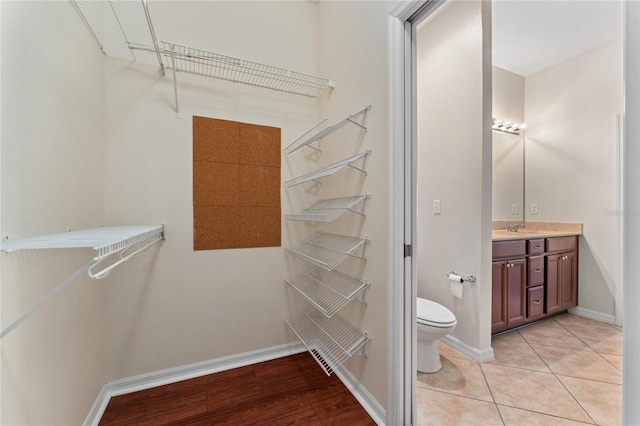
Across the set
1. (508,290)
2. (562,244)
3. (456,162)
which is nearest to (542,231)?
(562,244)

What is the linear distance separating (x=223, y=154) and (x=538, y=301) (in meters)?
3.13

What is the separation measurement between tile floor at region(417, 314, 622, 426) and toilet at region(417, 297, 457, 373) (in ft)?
0.23

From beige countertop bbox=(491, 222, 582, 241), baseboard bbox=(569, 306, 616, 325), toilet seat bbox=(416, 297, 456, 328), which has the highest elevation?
A: beige countertop bbox=(491, 222, 582, 241)

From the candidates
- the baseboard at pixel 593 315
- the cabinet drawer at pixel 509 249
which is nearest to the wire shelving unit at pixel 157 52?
the cabinet drawer at pixel 509 249

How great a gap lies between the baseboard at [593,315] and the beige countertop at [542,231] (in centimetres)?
79

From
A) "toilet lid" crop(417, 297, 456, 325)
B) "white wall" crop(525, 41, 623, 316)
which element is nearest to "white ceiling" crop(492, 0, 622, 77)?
"white wall" crop(525, 41, 623, 316)

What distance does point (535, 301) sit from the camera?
2443 mm

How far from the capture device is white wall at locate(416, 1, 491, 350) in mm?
1954

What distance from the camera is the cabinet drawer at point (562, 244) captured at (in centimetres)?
250

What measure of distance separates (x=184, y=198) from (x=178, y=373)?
120 cm

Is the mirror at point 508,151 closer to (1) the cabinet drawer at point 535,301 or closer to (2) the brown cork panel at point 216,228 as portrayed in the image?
(1) the cabinet drawer at point 535,301

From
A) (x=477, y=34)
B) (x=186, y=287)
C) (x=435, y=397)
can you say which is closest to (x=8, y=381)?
(x=186, y=287)

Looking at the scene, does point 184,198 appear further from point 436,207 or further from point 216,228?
point 436,207

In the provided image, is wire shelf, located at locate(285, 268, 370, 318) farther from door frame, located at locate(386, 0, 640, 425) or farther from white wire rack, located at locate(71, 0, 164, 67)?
white wire rack, located at locate(71, 0, 164, 67)
